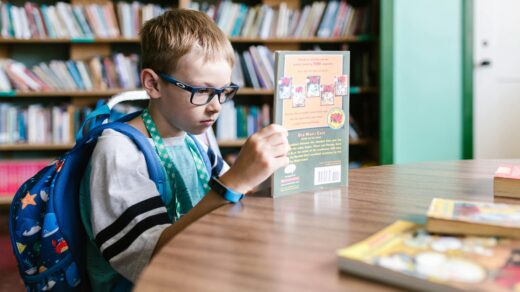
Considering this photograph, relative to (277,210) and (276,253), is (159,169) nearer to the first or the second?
(277,210)

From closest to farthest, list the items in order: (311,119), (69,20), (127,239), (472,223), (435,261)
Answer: (435,261) < (472,223) < (127,239) < (311,119) < (69,20)

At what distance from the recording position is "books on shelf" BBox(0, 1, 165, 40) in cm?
379

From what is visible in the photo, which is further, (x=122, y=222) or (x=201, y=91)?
(x=201, y=91)

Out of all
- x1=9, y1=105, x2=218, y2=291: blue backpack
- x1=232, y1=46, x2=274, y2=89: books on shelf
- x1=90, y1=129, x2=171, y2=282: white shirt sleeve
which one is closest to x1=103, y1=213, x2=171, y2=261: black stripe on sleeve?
x1=90, y1=129, x2=171, y2=282: white shirt sleeve

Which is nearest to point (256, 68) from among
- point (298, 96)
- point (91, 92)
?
point (91, 92)

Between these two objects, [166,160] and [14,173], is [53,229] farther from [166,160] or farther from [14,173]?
[14,173]

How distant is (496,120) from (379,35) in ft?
3.32

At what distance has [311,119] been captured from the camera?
1065 mm

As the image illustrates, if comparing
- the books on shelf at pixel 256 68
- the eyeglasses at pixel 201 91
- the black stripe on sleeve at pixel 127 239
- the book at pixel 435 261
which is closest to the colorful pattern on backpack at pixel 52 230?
the black stripe on sleeve at pixel 127 239

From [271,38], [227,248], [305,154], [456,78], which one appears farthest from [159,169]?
[456,78]

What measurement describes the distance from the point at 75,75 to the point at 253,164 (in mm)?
3185

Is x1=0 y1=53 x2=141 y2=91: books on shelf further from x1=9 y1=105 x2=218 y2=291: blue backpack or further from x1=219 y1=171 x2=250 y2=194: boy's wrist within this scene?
x1=219 y1=171 x2=250 y2=194: boy's wrist

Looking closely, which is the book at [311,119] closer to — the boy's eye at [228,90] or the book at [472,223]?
the boy's eye at [228,90]

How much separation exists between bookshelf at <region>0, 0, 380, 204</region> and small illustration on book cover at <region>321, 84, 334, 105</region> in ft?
9.15
